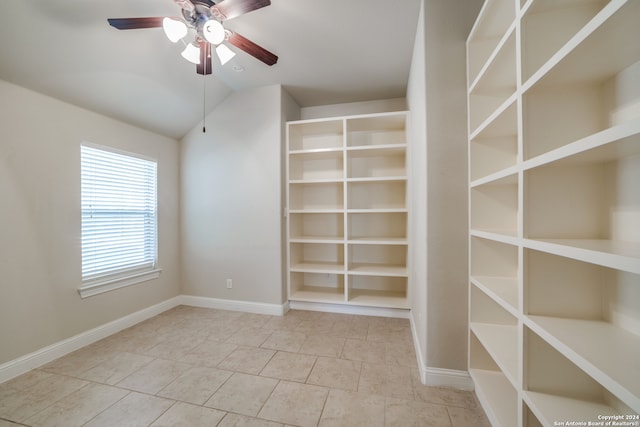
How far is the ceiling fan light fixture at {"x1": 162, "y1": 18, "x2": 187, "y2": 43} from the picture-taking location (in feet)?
4.73

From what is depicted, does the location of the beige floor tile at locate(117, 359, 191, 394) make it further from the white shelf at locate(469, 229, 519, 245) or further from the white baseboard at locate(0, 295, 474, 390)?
the white shelf at locate(469, 229, 519, 245)

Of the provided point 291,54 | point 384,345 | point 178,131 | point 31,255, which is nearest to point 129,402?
point 31,255

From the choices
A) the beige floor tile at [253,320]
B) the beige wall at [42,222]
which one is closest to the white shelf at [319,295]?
the beige floor tile at [253,320]

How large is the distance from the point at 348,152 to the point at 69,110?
2.70m

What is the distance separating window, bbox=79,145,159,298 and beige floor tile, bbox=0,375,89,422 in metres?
0.72

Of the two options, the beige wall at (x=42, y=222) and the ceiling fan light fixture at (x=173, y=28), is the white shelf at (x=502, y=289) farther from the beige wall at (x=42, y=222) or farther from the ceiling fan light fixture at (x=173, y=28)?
the beige wall at (x=42, y=222)

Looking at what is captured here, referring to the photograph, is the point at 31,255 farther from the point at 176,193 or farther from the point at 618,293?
the point at 618,293

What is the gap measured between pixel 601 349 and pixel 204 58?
2554 millimetres

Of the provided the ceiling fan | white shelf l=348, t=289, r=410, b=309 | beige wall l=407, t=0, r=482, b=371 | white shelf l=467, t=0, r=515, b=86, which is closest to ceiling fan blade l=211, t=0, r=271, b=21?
the ceiling fan

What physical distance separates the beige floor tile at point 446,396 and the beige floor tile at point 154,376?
174 centimetres

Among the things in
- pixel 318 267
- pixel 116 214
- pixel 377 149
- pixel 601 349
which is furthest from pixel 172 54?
pixel 601 349

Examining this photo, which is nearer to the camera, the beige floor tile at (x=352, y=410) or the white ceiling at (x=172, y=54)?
the beige floor tile at (x=352, y=410)

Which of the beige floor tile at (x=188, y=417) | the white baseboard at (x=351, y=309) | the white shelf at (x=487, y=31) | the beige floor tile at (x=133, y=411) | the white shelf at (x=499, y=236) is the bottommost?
the beige floor tile at (x=133, y=411)

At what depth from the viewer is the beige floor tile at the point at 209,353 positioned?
195 cm
